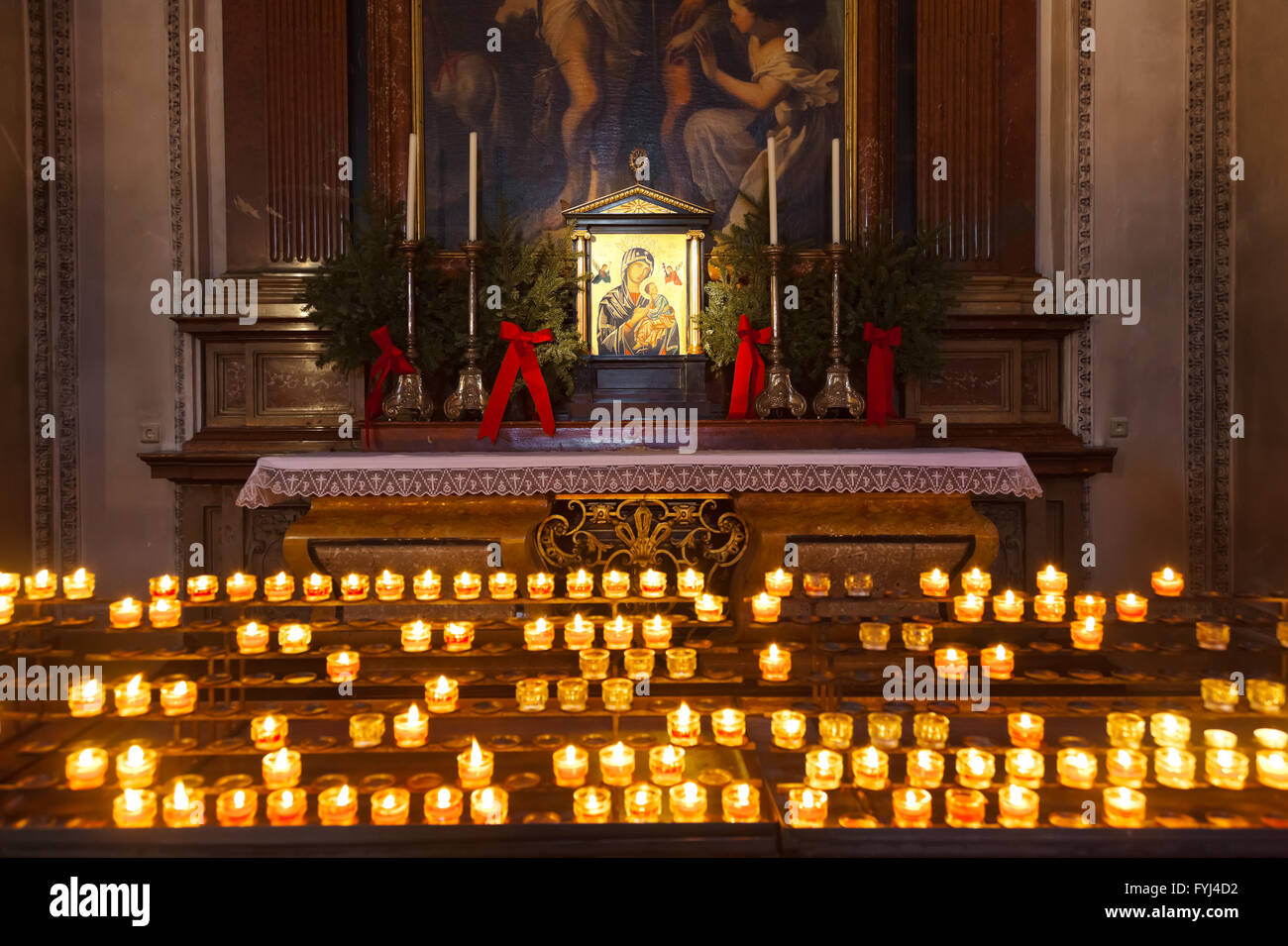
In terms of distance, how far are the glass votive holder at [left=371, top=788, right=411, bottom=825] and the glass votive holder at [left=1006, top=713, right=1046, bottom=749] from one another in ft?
6.76

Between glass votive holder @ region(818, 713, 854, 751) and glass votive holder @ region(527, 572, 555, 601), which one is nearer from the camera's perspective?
glass votive holder @ region(818, 713, 854, 751)

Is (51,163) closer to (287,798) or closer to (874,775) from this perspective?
(287,798)

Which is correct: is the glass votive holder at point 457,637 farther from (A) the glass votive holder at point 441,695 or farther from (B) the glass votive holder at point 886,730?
(B) the glass votive holder at point 886,730

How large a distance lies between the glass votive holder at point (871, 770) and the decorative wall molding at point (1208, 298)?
4.39 m

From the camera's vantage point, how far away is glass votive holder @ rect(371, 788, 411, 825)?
263 cm

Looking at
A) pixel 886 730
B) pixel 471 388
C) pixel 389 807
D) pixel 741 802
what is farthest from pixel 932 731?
pixel 471 388

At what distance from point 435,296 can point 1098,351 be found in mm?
4540

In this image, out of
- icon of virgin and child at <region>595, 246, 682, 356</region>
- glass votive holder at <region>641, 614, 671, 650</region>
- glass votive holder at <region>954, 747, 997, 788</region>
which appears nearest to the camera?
glass votive holder at <region>954, 747, 997, 788</region>

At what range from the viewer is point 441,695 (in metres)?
3.13

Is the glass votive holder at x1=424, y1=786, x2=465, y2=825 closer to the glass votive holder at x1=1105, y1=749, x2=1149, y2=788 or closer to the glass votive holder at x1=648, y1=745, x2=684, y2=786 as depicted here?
the glass votive holder at x1=648, y1=745, x2=684, y2=786

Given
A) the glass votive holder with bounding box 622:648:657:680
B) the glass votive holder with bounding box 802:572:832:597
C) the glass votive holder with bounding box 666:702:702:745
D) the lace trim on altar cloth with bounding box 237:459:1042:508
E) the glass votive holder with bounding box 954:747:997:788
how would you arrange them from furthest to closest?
the lace trim on altar cloth with bounding box 237:459:1042:508 < the glass votive holder with bounding box 802:572:832:597 < the glass votive holder with bounding box 622:648:657:680 < the glass votive holder with bounding box 666:702:702:745 < the glass votive holder with bounding box 954:747:997:788

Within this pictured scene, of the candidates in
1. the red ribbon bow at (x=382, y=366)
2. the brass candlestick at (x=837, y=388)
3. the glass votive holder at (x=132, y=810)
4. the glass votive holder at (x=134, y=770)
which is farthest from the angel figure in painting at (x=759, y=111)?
the glass votive holder at (x=132, y=810)

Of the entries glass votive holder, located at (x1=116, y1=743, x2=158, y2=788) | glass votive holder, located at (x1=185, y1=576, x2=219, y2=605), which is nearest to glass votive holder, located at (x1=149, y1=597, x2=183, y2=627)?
glass votive holder, located at (x1=185, y1=576, x2=219, y2=605)
